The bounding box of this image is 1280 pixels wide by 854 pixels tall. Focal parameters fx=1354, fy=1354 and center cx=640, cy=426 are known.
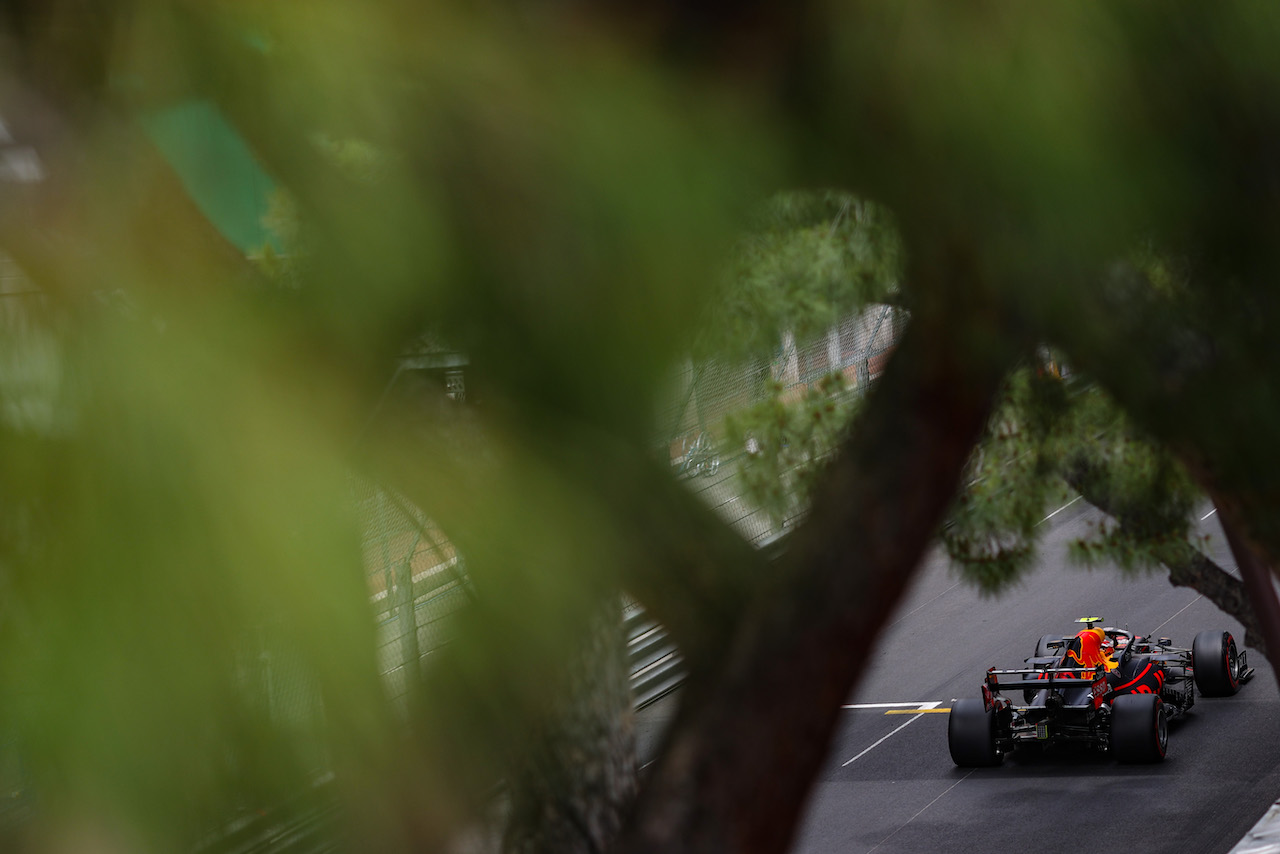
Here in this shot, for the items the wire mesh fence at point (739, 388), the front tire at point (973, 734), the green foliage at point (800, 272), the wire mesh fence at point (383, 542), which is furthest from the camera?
the front tire at point (973, 734)

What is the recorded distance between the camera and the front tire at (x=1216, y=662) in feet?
28.2

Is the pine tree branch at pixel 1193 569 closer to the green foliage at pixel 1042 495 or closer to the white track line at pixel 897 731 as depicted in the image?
the green foliage at pixel 1042 495

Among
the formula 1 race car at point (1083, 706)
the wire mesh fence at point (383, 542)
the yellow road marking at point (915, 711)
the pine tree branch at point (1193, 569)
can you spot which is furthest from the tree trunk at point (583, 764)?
the yellow road marking at point (915, 711)

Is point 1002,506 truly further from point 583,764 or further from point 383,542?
point 383,542

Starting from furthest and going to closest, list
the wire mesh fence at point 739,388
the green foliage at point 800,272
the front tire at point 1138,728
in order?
the front tire at point 1138,728 < the green foliage at point 800,272 < the wire mesh fence at point 739,388

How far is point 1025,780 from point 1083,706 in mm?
546

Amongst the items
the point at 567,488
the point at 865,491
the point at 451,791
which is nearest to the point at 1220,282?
the point at 865,491

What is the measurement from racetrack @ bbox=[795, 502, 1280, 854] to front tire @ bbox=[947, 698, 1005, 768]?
4.0 inches

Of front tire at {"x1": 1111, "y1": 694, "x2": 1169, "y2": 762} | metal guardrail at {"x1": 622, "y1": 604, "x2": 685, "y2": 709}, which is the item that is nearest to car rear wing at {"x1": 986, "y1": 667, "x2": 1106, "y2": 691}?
front tire at {"x1": 1111, "y1": 694, "x2": 1169, "y2": 762}

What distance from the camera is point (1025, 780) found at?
25.8 ft

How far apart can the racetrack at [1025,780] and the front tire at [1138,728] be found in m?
0.10

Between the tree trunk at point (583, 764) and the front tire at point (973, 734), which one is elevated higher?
the tree trunk at point (583, 764)

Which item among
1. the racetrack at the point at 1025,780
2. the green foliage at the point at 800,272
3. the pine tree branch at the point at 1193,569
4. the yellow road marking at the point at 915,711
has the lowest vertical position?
the racetrack at the point at 1025,780

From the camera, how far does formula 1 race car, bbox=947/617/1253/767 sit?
771cm
